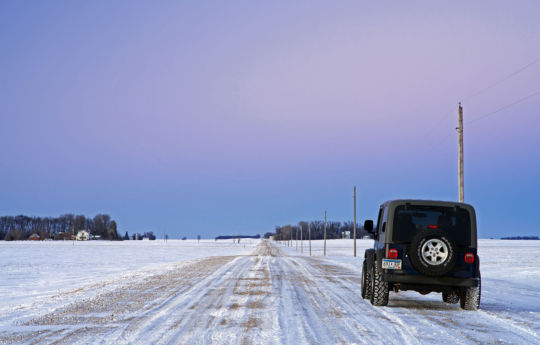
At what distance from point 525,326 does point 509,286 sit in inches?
357

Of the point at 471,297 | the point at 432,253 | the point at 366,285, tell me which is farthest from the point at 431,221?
the point at 366,285

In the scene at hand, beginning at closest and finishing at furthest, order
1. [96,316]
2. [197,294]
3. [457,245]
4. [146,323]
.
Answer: [146,323], [96,316], [457,245], [197,294]

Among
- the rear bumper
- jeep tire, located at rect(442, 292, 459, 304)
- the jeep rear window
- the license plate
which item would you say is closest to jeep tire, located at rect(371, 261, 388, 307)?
the license plate

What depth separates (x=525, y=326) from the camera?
811cm

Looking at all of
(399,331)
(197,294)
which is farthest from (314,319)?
(197,294)

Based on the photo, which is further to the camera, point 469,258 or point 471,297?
point 471,297

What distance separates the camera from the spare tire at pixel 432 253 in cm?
935

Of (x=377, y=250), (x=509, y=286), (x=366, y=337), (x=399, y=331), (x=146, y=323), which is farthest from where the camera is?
(x=509, y=286)

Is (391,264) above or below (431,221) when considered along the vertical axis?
below

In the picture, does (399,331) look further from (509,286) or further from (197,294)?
(509,286)

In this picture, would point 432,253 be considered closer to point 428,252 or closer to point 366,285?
point 428,252

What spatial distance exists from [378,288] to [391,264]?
74 cm

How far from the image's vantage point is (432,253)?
31.0ft

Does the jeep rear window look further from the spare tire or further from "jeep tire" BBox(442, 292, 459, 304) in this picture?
"jeep tire" BBox(442, 292, 459, 304)
